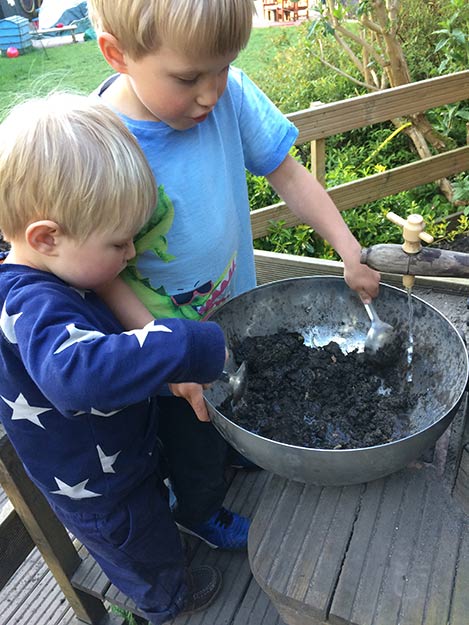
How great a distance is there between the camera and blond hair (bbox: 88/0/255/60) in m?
0.79

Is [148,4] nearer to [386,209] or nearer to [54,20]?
[386,209]

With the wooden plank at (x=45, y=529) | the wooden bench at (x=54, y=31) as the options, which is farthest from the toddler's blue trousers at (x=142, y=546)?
the wooden bench at (x=54, y=31)

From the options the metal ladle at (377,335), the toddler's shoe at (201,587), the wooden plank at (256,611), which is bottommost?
the wooden plank at (256,611)

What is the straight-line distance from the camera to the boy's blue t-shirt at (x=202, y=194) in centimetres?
105

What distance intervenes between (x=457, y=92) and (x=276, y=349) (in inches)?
87.8

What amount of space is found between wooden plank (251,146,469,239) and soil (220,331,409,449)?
1.35 meters

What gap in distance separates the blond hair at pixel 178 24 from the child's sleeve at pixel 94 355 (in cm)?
43

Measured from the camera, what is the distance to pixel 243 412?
3.46ft

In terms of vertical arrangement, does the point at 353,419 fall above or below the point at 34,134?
below

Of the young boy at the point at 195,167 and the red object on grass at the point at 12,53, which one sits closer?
the young boy at the point at 195,167

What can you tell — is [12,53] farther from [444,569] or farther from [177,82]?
[444,569]

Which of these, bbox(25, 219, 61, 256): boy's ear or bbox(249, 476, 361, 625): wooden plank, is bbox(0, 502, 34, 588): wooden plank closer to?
bbox(249, 476, 361, 625): wooden plank

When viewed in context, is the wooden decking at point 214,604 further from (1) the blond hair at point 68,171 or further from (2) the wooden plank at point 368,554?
(1) the blond hair at point 68,171

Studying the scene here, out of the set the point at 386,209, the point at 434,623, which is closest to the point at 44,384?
the point at 434,623
